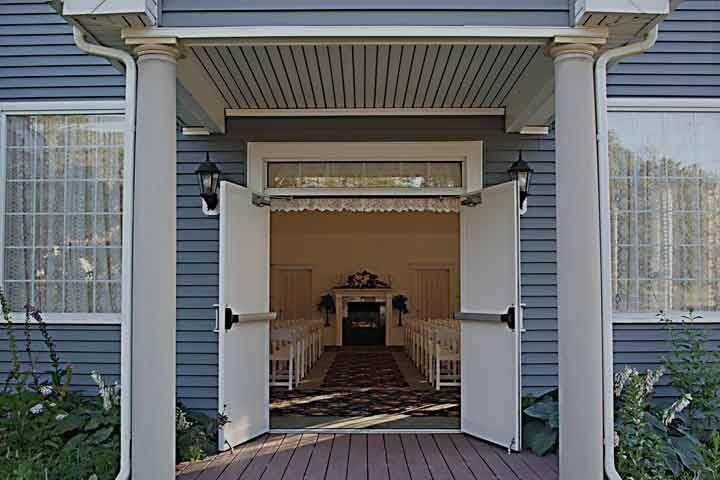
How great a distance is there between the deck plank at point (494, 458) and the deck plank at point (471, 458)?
0.03 metres

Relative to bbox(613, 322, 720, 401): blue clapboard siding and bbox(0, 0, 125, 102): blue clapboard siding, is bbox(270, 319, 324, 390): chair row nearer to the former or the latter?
bbox(0, 0, 125, 102): blue clapboard siding

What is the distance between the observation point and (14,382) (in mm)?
5902

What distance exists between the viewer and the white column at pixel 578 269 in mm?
3768

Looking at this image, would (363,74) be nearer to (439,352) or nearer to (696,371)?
(696,371)

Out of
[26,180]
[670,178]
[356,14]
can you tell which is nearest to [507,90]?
[670,178]

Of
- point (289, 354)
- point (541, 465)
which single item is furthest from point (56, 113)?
point (541, 465)

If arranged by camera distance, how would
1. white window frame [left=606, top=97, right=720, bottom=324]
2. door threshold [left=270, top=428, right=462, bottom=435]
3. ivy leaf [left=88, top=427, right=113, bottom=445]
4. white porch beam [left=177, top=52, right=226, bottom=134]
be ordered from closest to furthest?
1. white porch beam [left=177, top=52, right=226, bottom=134]
2. ivy leaf [left=88, top=427, right=113, bottom=445]
3. white window frame [left=606, top=97, right=720, bottom=324]
4. door threshold [left=270, top=428, right=462, bottom=435]

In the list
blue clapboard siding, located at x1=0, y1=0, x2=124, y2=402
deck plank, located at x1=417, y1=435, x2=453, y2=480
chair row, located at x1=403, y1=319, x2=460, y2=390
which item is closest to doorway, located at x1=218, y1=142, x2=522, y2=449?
deck plank, located at x1=417, y1=435, x2=453, y2=480

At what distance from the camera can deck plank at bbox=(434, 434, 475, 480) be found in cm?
497

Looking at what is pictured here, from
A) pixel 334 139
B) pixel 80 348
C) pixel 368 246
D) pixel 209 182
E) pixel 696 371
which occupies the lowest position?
pixel 696 371

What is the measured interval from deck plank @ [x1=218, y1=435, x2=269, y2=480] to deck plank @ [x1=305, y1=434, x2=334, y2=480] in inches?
17.7

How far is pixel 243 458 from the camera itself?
542 centimetres

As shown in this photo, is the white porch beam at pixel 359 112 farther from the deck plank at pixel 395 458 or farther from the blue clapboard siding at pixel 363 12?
the deck plank at pixel 395 458

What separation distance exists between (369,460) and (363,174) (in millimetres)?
2437
